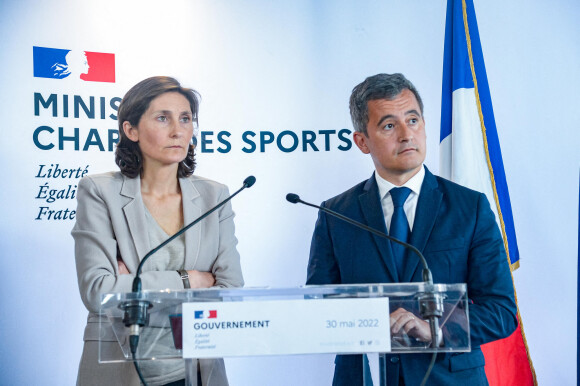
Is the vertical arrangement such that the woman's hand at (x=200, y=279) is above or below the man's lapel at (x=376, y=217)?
below

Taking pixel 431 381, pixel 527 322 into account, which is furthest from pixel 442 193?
pixel 527 322

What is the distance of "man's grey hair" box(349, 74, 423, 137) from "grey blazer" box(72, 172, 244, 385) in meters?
0.77

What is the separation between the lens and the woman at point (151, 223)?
2637 millimetres

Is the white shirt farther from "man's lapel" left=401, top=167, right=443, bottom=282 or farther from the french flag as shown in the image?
the french flag

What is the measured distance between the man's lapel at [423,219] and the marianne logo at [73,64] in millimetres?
2073

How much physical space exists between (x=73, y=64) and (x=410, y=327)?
279cm

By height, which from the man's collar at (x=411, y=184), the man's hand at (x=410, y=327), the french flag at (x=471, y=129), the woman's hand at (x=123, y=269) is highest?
the french flag at (x=471, y=129)

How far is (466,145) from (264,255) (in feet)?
4.43

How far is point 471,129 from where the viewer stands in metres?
3.84

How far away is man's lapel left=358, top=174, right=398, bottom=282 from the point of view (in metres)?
2.60

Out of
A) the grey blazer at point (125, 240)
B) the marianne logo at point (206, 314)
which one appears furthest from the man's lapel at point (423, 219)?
the marianne logo at point (206, 314)

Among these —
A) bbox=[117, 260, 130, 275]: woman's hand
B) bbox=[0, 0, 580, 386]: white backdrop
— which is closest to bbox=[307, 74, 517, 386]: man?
bbox=[117, 260, 130, 275]: woman's hand

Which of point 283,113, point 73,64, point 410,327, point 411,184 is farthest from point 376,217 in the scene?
point 73,64

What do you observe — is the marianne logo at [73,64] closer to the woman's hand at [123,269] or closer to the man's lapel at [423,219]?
the woman's hand at [123,269]
